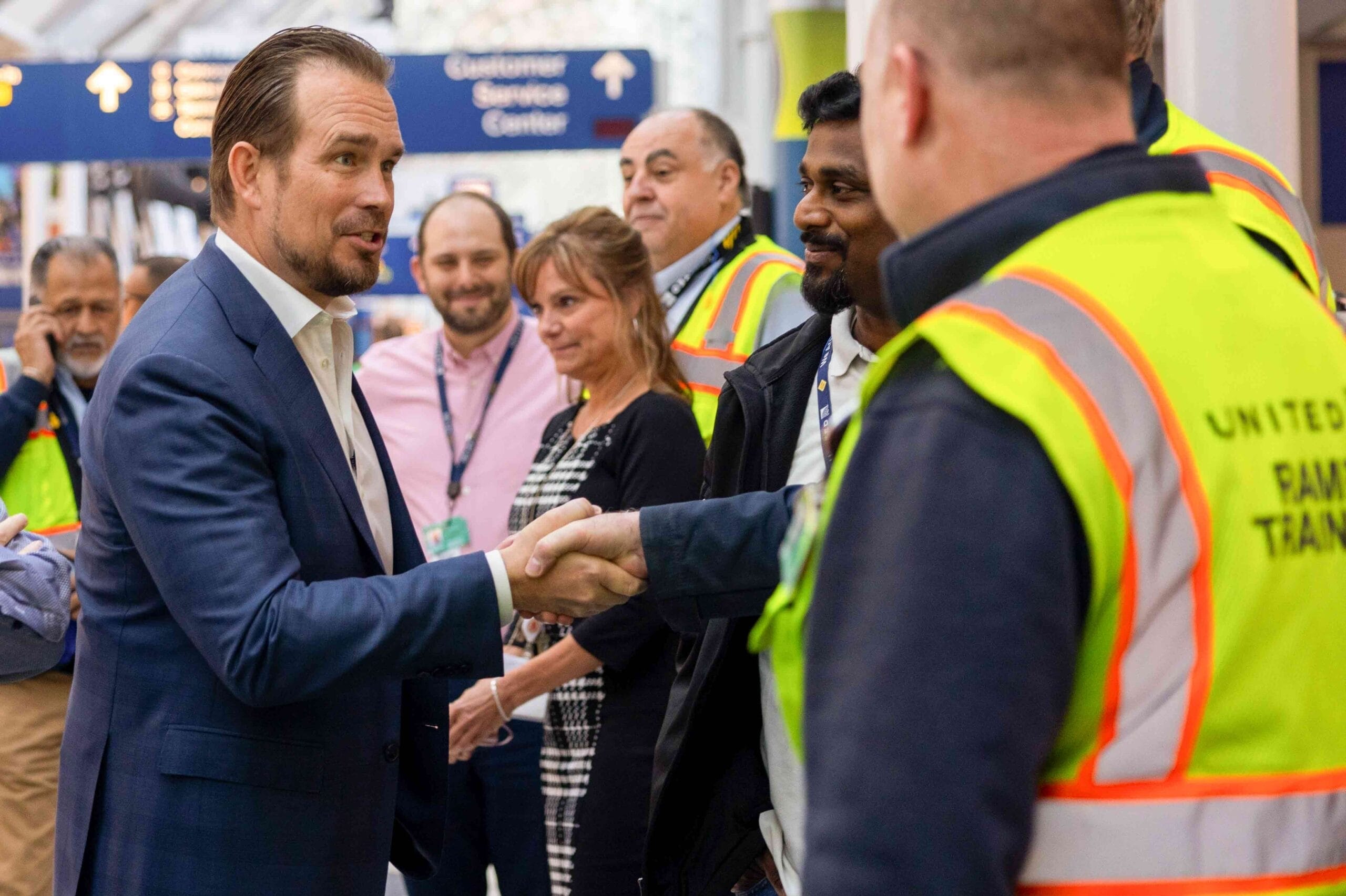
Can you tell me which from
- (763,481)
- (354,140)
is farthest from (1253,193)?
(354,140)

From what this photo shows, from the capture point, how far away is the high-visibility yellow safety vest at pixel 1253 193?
5.91ft

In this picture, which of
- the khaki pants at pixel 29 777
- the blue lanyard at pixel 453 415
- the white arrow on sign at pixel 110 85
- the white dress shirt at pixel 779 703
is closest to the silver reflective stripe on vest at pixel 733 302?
the blue lanyard at pixel 453 415

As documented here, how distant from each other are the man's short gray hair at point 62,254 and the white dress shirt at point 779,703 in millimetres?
3015

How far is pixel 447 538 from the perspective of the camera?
12.9ft

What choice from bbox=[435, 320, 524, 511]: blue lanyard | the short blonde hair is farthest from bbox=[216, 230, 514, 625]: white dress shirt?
bbox=[435, 320, 524, 511]: blue lanyard

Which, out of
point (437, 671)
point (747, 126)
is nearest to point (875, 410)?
point (437, 671)

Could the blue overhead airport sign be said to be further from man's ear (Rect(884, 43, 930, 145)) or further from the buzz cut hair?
man's ear (Rect(884, 43, 930, 145))

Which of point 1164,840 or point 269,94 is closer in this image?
point 1164,840

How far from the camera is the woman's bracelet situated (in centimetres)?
301

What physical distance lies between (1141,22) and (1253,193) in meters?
0.36

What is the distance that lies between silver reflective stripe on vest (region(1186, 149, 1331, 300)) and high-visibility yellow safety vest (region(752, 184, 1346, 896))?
927 mm

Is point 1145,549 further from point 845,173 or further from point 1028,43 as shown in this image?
point 845,173

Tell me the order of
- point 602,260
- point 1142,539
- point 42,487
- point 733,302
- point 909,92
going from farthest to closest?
point 42,487 < point 733,302 < point 602,260 < point 909,92 < point 1142,539

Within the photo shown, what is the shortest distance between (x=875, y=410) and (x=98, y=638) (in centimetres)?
133
